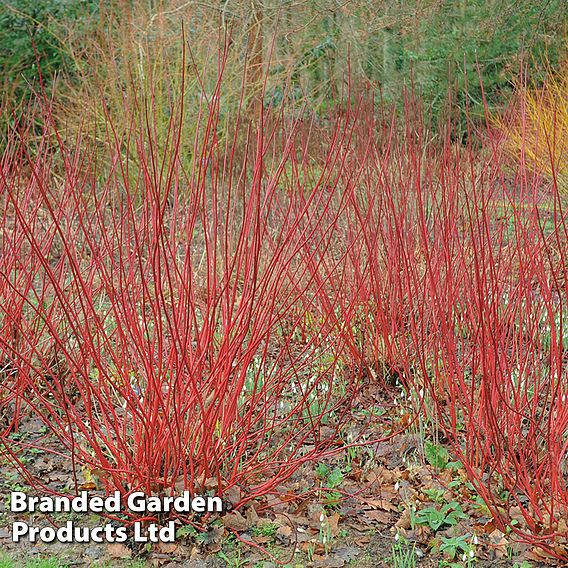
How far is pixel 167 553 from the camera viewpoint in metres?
2.38

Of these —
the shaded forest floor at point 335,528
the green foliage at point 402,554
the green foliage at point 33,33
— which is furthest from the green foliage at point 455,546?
the green foliage at point 33,33

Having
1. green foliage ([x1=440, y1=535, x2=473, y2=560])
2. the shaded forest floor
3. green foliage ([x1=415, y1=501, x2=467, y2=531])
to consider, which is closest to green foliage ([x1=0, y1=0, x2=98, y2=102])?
the shaded forest floor

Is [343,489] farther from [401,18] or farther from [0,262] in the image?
[401,18]

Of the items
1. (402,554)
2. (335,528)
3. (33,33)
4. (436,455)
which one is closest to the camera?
(402,554)

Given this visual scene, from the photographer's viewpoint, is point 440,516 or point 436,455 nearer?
point 440,516

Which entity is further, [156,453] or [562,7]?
[562,7]

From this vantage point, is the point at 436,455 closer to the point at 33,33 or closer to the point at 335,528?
the point at 335,528

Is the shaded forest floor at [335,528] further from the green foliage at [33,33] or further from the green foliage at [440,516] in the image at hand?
the green foliage at [33,33]

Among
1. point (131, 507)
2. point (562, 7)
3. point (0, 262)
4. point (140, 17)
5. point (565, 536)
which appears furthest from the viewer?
point (562, 7)

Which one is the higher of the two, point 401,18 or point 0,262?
point 401,18

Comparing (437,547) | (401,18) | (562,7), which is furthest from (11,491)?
(562,7)

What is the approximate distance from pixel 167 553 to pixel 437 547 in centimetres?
88

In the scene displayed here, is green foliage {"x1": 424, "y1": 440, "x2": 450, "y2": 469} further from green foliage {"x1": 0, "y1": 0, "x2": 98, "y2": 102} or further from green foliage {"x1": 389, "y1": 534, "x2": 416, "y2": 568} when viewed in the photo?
green foliage {"x1": 0, "y1": 0, "x2": 98, "y2": 102}

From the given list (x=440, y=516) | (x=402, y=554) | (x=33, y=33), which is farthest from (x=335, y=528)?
(x=33, y=33)
